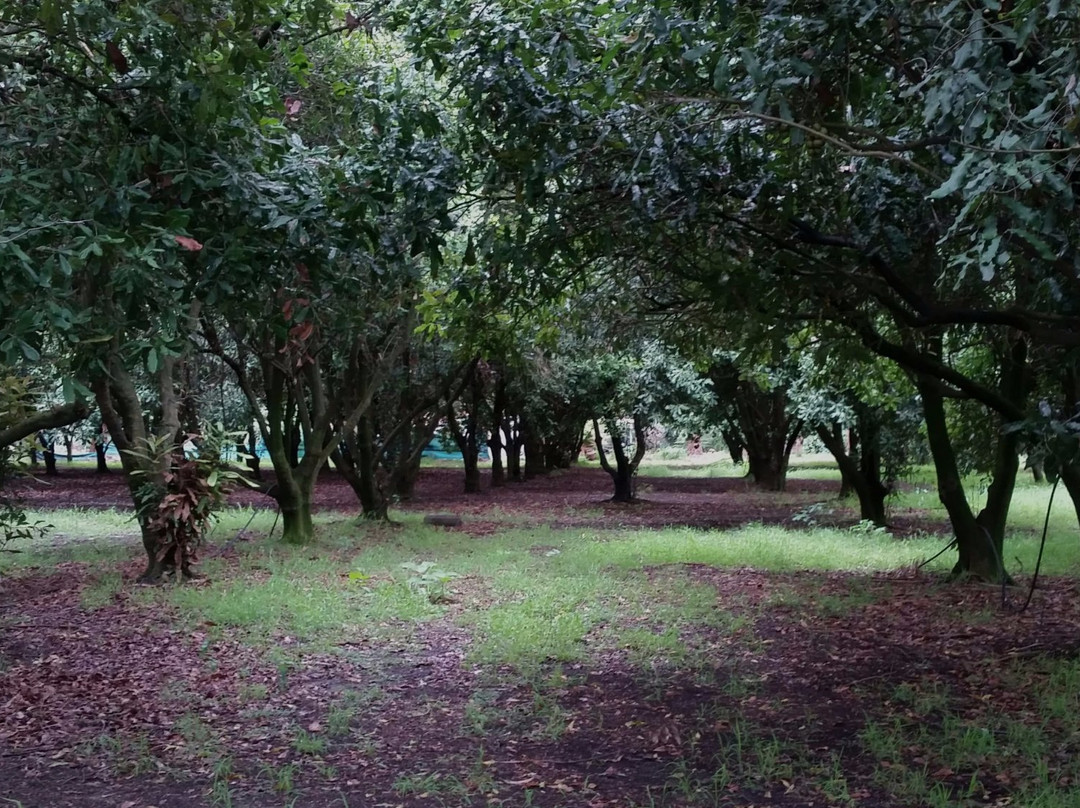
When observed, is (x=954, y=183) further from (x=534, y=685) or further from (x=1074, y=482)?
(x=1074, y=482)

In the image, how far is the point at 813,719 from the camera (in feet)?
17.6

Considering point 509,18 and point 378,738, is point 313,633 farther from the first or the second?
point 509,18

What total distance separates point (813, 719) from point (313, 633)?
156 inches

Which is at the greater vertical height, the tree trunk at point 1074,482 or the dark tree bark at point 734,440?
the dark tree bark at point 734,440

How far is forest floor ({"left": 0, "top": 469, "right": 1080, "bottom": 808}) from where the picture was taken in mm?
4566

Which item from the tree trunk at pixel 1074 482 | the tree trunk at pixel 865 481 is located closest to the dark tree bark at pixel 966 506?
the tree trunk at pixel 1074 482

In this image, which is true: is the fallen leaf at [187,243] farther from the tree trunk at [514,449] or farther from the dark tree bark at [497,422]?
the tree trunk at [514,449]

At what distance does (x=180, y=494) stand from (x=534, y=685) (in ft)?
16.9

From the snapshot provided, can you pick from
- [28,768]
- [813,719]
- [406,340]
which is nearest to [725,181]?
[813,719]

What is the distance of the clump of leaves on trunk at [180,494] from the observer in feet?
31.9

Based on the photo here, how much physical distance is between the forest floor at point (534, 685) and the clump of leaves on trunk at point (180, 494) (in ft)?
1.48

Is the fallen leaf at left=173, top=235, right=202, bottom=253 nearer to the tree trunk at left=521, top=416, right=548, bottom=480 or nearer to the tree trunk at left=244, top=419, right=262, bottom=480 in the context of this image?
the tree trunk at left=244, top=419, right=262, bottom=480

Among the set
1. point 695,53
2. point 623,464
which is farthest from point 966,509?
point 623,464

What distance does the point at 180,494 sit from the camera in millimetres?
9750
